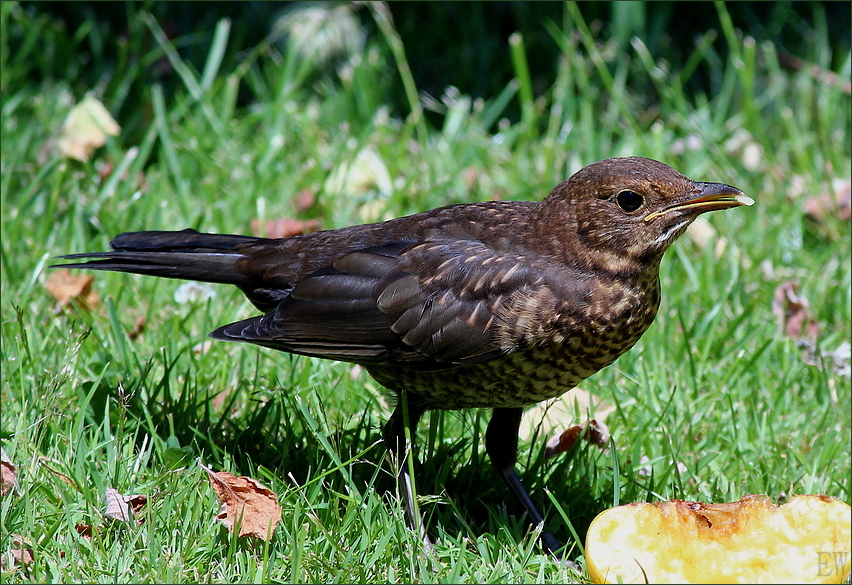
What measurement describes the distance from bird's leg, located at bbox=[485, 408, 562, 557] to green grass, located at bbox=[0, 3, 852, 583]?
10cm

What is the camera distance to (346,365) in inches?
169

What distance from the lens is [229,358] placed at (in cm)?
418

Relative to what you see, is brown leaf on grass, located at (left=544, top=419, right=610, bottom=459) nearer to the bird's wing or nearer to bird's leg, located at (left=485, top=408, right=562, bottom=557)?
bird's leg, located at (left=485, top=408, right=562, bottom=557)

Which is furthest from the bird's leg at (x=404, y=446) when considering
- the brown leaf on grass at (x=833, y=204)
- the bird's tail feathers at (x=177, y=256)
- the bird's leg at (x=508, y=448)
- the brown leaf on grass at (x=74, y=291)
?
the brown leaf on grass at (x=833, y=204)

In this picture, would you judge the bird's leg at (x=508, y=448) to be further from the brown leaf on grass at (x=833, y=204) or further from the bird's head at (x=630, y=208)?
the brown leaf on grass at (x=833, y=204)

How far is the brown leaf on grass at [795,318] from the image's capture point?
4684 mm

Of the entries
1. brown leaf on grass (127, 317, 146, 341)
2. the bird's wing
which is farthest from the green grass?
the bird's wing

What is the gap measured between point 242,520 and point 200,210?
96.2 inches

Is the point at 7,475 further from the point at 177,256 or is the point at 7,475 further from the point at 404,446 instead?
the point at 404,446

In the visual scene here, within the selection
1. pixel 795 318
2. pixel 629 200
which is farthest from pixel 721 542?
pixel 795 318

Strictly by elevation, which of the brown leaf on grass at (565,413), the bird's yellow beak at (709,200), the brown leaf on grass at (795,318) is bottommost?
the brown leaf on grass at (565,413)

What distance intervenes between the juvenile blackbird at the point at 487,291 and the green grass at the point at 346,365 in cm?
29

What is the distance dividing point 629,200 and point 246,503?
4.87 feet

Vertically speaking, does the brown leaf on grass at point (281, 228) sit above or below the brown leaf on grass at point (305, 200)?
below
